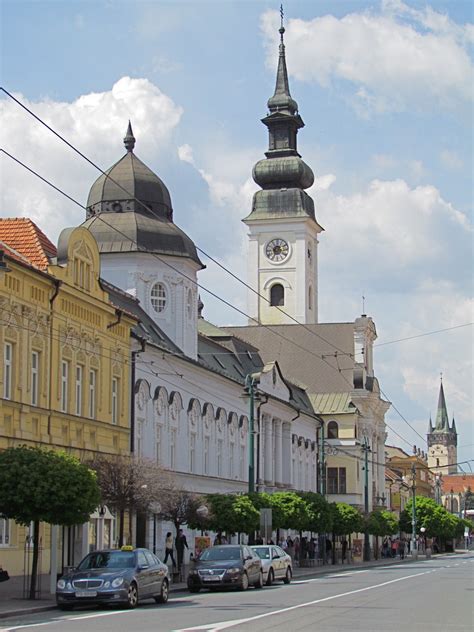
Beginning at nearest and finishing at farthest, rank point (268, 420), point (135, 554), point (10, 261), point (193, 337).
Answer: point (135, 554) < point (10, 261) < point (193, 337) < point (268, 420)

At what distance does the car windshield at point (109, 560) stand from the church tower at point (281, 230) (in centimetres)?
8317

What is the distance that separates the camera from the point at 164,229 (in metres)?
57.1

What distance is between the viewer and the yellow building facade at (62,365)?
34.9m

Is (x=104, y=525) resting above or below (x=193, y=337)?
below

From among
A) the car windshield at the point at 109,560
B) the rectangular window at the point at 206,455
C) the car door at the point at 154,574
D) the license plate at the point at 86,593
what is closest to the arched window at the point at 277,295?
the rectangular window at the point at 206,455

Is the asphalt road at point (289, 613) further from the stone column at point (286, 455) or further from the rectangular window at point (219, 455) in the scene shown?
the stone column at point (286, 455)

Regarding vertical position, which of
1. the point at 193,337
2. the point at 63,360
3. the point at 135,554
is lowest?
the point at 135,554

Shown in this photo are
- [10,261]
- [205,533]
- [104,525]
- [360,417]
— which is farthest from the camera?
[360,417]

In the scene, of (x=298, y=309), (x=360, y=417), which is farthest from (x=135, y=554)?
(x=298, y=309)

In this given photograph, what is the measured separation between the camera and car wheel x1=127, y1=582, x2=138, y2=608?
26094 millimetres

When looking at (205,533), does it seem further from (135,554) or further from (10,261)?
(135,554)

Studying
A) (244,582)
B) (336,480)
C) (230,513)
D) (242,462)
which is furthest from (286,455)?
(244,582)

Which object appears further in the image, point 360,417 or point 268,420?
point 360,417

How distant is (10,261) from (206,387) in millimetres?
23804
